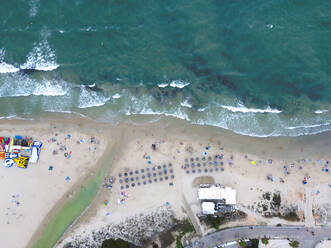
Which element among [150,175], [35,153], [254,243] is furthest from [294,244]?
[35,153]

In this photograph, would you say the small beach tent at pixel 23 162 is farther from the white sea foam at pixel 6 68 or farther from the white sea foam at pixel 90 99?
the white sea foam at pixel 6 68

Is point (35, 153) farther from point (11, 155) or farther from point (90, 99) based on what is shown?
point (90, 99)

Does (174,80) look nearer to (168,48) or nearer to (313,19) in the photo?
(168,48)

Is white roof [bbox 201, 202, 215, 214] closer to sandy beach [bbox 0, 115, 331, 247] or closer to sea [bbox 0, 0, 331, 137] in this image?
sandy beach [bbox 0, 115, 331, 247]

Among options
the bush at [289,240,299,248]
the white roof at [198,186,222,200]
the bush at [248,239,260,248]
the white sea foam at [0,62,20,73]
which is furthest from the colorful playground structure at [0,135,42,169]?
the bush at [289,240,299,248]

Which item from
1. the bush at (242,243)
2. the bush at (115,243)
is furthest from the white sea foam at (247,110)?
the bush at (115,243)
